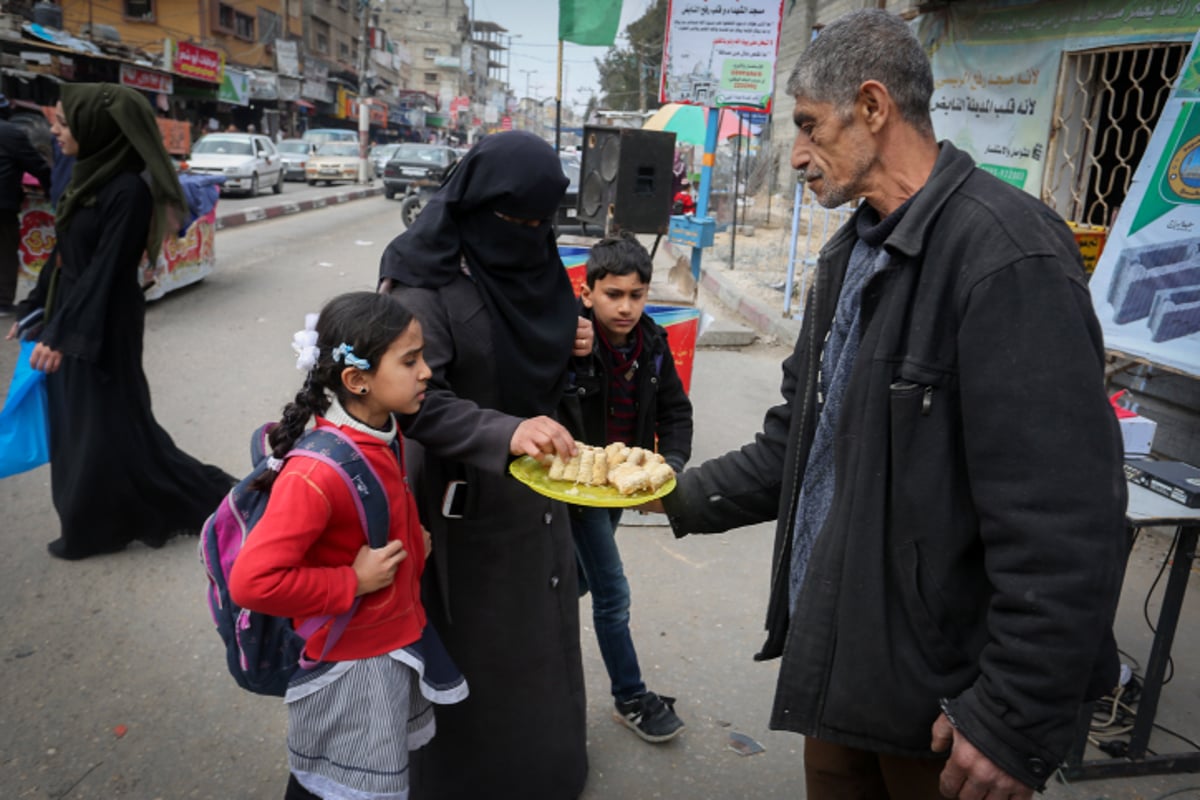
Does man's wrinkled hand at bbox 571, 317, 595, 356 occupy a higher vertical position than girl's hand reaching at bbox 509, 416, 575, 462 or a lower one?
higher

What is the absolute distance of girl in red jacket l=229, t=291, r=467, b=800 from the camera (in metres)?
1.99

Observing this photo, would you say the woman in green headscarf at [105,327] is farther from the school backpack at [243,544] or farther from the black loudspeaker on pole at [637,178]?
the black loudspeaker on pole at [637,178]

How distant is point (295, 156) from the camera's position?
2947 cm

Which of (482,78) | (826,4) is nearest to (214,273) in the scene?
(826,4)

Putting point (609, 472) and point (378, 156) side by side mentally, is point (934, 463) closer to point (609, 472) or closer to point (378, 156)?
point (609, 472)

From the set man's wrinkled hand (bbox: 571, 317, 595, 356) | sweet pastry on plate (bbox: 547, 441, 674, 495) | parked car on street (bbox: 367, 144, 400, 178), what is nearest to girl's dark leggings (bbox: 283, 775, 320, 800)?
sweet pastry on plate (bbox: 547, 441, 674, 495)

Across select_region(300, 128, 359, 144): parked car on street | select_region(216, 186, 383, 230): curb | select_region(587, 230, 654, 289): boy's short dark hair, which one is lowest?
select_region(216, 186, 383, 230): curb

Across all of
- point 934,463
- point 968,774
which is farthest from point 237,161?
point 968,774

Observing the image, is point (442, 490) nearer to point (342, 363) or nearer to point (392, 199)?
point (342, 363)

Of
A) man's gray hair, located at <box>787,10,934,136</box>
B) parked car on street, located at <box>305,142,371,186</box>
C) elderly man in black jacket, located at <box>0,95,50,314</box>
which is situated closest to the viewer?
man's gray hair, located at <box>787,10,934,136</box>

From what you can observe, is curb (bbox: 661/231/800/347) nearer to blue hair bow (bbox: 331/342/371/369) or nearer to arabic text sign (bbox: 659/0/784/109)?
arabic text sign (bbox: 659/0/784/109)

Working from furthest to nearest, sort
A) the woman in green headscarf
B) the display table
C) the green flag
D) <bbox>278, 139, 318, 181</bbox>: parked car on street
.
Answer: <bbox>278, 139, 318, 181</bbox>: parked car on street → the green flag → the woman in green headscarf → the display table

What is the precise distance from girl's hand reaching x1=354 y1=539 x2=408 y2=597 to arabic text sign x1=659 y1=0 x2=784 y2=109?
7077 millimetres

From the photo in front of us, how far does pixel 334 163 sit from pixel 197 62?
600cm
